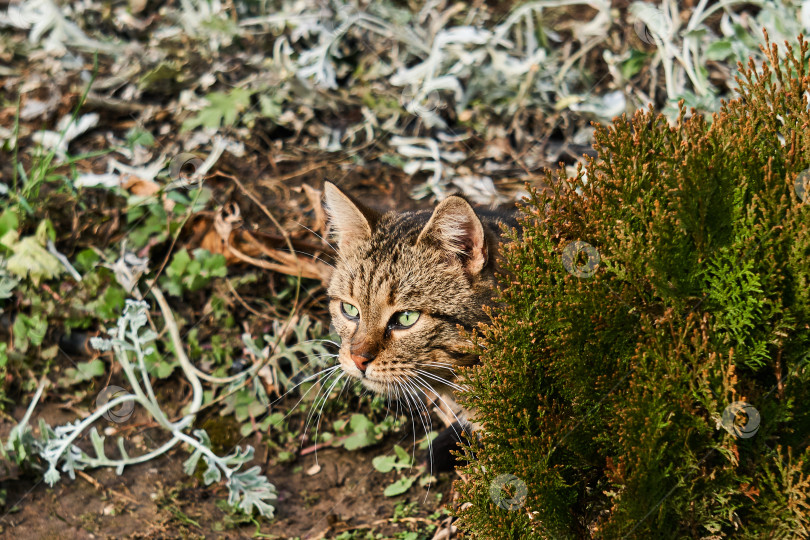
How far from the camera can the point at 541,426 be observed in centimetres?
230

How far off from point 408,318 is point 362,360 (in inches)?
10.7

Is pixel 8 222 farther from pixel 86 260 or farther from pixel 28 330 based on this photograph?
pixel 28 330

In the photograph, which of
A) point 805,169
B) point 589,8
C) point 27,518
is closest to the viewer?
point 805,169

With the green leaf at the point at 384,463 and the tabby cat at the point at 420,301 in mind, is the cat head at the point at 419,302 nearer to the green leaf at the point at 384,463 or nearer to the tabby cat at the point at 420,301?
the tabby cat at the point at 420,301

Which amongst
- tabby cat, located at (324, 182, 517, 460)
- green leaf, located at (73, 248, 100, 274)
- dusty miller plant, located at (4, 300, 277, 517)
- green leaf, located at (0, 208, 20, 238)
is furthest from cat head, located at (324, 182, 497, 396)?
green leaf, located at (0, 208, 20, 238)

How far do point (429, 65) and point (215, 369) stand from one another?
253 cm

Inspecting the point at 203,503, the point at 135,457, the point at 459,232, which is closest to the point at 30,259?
the point at 135,457

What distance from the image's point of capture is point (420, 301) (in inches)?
123

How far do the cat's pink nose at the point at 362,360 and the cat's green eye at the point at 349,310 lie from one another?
0.32 meters

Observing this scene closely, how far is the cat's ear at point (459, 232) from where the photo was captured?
285 cm

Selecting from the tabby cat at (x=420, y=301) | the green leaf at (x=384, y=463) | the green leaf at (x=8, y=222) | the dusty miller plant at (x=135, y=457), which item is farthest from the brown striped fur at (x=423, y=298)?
the green leaf at (x=8, y=222)

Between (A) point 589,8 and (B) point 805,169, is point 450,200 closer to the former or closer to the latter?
(B) point 805,169

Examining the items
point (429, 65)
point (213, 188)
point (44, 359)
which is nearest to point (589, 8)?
point (429, 65)

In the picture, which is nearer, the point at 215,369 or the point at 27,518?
the point at 27,518
